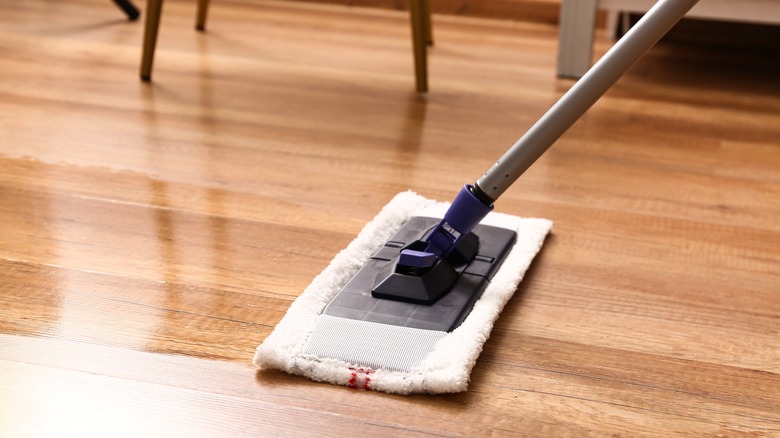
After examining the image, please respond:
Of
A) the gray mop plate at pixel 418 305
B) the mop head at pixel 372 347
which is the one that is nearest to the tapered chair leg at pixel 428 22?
the gray mop plate at pixel 418 305

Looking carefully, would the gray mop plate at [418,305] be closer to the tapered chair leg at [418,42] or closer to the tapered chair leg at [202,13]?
the tapered chair leg at [418,42]

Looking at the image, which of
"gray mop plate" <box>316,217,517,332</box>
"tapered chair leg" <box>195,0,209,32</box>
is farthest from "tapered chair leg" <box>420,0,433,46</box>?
"gray mop plate" <box>316,217,517,332</box>

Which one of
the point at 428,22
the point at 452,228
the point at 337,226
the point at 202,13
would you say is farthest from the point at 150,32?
the point at 452,228

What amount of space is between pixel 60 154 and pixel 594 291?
79 centimetres

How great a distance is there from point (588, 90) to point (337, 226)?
388mm

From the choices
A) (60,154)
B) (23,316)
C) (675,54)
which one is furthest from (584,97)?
(675,54)

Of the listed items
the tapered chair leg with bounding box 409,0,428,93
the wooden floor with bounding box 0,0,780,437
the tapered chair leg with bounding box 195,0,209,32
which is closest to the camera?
the wooden floor with bounding box 0,0,780,437

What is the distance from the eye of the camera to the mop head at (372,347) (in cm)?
81

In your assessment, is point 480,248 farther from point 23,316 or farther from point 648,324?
point 23,316

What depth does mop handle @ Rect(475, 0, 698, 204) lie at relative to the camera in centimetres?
87

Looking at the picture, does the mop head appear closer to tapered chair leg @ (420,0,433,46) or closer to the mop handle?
the mop handle

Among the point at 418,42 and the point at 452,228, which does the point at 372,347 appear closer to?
the point at 452,228

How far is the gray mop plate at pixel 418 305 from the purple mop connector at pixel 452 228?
0.04 meters

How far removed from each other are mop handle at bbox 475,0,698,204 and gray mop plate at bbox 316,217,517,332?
95 mm
